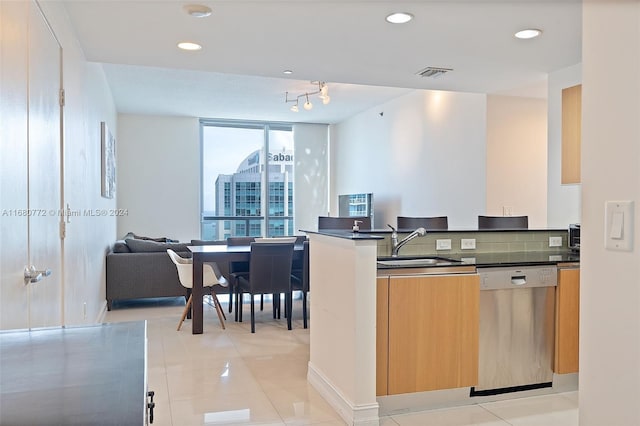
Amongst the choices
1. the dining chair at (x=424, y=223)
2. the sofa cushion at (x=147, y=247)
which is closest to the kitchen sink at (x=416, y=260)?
the dining chair at (x=424, y=223)

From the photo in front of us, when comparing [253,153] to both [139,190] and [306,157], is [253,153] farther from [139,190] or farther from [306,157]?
[139,190]

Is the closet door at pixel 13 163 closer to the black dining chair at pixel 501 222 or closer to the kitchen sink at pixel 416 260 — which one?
the kitchen sink at pixel 416 260

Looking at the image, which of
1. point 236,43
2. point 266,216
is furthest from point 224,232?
point 236,43

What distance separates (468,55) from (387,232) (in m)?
1.61

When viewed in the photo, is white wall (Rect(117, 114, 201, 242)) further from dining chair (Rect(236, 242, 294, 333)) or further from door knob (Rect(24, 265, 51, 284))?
door knob (Rect(24, 265, 51, 284))

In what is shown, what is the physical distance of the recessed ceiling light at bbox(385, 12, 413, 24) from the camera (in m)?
2.96

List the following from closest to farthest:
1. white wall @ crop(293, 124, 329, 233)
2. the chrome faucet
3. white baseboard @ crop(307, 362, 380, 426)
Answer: white baseboard @ crop(307, 362, 380, 426)
the chrome faucet
white wall @ crop(293, 124, 329, 233)

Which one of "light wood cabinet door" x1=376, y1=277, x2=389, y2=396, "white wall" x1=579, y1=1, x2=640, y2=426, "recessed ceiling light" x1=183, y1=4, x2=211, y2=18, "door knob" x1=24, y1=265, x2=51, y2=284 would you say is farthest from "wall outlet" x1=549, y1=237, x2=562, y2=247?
"door knob" x1=24, y1=265, x2=51, y2=284

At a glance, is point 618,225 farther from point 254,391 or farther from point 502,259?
point 254,391

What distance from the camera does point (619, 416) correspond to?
1.09 meters

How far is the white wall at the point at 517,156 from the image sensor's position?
5.38m

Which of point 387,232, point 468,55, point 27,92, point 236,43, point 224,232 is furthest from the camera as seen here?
point 224,232

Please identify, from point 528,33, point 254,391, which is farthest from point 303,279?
point 528,33

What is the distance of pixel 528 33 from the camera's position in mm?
3318
